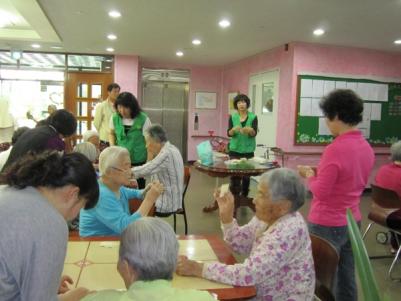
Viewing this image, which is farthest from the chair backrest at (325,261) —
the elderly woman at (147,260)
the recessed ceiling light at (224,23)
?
the recessed ceiling light at (224,23)

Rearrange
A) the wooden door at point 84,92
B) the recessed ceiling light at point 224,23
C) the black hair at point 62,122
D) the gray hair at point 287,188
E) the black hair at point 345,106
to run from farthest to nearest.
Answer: the wooden door at point 84,92, the recessed ceiling light at point 224,23, the black hair at point 62,122, the black hair at point 345,106, the gray hair at point 287,188

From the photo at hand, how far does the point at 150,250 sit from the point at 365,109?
22.5ft

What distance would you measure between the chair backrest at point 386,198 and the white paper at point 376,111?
3966mm

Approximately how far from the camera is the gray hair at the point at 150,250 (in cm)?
115

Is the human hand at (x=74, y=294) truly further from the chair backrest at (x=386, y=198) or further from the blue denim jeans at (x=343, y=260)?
the chair backrest at (x=386, y=198)

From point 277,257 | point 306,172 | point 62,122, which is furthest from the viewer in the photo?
point 62,122

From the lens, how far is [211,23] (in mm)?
5500

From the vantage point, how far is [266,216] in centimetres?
183

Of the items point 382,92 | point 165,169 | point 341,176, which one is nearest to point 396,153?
point 341,176

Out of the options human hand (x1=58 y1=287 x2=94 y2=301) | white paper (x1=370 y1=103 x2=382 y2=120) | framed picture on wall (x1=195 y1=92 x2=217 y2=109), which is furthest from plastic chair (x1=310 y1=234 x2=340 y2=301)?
framed picture on wall (x1=195 y1=92 x2=217 y2=109)

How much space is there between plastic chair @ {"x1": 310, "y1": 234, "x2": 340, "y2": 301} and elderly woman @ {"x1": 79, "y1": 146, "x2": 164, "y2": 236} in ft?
3.07

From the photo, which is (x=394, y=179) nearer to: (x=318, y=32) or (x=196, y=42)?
(x=318, y=32)

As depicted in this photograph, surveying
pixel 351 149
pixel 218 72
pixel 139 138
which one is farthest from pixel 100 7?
pixel 218 72

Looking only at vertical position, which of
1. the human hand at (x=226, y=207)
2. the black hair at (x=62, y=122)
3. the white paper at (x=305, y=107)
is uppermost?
the white paper at (x=305, y=107)
